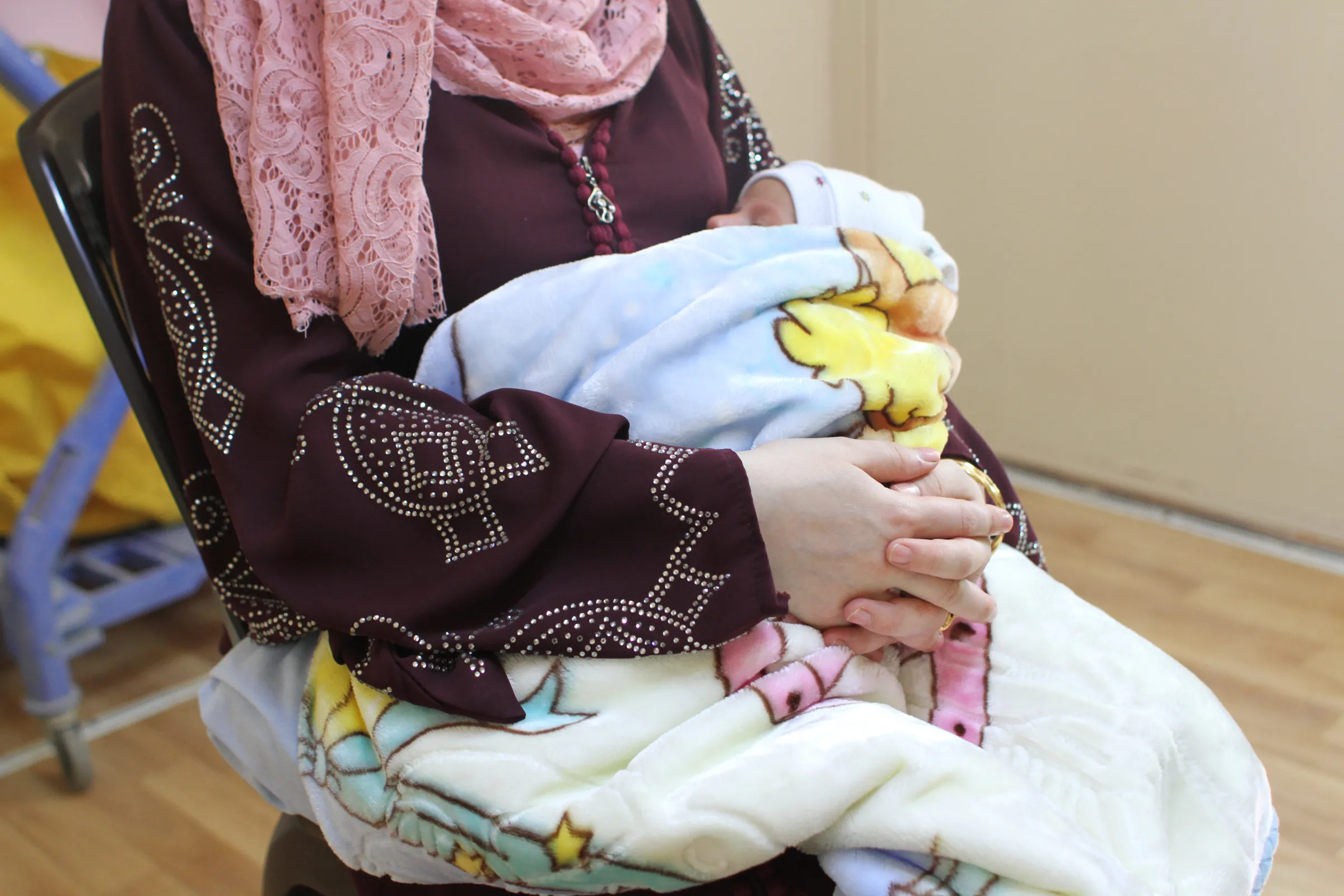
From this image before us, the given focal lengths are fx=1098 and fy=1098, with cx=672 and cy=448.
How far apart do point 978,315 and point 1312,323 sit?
58 cm

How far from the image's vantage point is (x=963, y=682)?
28.4 inches

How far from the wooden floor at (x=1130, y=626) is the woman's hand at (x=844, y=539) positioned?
863mm

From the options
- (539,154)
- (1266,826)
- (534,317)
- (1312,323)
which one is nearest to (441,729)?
(534,317)

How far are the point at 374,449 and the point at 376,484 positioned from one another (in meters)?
0.02

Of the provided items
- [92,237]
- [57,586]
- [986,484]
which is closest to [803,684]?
[986,484]

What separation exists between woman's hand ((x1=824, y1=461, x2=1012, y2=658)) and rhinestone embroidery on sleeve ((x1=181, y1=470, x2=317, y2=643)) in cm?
36

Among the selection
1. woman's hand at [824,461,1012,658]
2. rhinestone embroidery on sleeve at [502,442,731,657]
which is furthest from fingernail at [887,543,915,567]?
rhinestone embroidery on sleeve at [502,442,731,657]

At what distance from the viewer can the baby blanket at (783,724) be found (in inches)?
21.8

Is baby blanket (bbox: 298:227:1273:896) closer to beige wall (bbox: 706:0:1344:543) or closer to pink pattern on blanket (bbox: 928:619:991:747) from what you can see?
pink pattern on blanket (bbox: 928:619:991:747)

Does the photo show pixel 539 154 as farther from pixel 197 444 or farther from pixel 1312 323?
pixel 1312 323

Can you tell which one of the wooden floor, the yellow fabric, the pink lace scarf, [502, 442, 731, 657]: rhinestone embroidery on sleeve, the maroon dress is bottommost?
the wooden floor

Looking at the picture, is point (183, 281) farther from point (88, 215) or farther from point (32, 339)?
point (32, 339)

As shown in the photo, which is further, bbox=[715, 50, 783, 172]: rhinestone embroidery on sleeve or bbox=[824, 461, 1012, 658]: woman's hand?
bbox=[715, 50, 783, 172]: rhinestone embroidery on sleeve

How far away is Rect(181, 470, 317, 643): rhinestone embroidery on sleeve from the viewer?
0.72 meters
